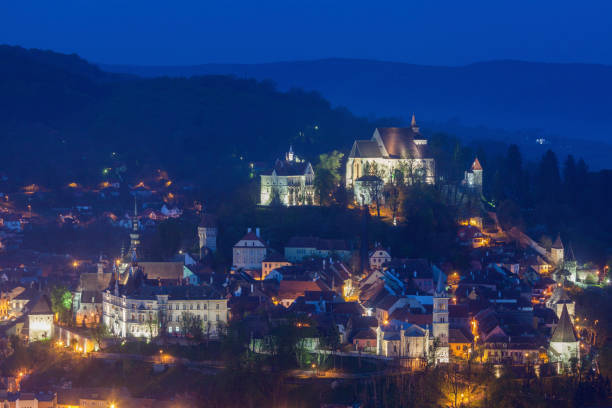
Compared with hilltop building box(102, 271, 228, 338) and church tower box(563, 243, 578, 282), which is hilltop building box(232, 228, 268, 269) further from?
church tower box(563, 243, 578, 282)

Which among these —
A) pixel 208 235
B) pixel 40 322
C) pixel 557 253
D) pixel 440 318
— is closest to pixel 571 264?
pixel 557 253

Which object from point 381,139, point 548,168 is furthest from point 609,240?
point 381,139

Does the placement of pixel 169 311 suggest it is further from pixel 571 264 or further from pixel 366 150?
pixel 571 264

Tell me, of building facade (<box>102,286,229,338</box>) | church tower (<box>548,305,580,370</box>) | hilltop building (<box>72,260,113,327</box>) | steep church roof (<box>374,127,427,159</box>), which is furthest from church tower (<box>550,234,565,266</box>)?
hilltop building (<box>72,260,113,327</box>)

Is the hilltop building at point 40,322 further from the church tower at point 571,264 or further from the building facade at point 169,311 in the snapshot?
the church tower at point 571,264

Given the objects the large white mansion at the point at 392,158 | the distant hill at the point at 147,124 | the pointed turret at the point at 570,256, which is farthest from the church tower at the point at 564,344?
the distant hill at the point at 147,124

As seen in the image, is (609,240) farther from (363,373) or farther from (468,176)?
(363,373)
